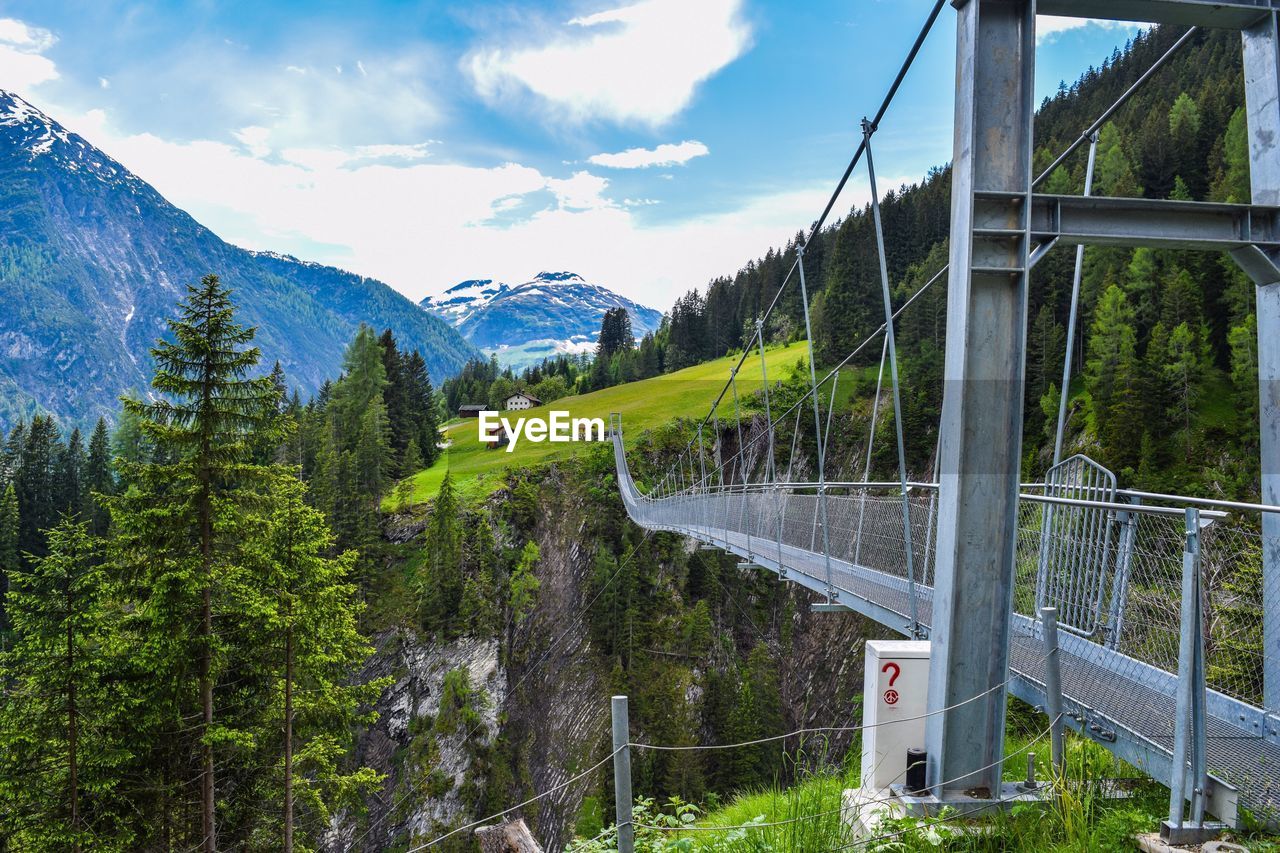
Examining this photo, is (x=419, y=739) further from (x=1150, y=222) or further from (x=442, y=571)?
(x=1150, y=222)

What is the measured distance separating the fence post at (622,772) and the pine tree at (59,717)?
10.0 meters

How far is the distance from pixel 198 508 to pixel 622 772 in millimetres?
10440

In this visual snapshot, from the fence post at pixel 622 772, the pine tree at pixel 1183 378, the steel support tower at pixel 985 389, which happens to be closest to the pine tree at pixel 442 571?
the pine tree at pixel 1183 378

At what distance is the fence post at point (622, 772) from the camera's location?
101 inches

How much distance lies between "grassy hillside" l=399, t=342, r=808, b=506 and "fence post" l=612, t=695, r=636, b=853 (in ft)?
129

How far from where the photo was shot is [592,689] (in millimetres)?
35344

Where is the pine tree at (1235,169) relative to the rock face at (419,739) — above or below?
above

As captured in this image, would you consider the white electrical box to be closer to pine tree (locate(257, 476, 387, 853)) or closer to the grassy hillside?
pine tree (locate(257, 476, 387, 853))

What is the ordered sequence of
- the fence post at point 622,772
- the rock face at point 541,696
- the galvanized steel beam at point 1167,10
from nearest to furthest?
the fence post at point 622,772 < the galvanized steel beam at point 1167,10 < the rock face at point 541,696

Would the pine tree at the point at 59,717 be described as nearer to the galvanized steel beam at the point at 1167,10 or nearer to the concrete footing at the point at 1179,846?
the concrete footing at the point at 1179,846

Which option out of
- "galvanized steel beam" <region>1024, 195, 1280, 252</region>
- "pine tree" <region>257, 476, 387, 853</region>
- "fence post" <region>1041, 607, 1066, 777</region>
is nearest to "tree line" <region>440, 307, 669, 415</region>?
"pine tree" <region>257, 476, 387, 853</region>

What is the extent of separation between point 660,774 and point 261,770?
68.6 ft

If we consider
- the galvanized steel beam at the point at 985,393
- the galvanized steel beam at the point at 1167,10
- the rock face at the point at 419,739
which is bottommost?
the rock face at the point at 419,739

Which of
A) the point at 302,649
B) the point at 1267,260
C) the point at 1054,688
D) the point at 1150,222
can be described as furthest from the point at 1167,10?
the point at 302,649
